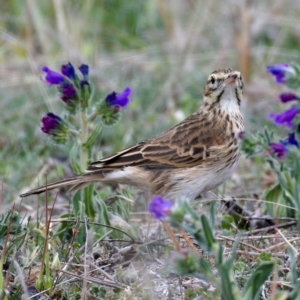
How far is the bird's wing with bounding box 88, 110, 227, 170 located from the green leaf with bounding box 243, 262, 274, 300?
2.01 meters

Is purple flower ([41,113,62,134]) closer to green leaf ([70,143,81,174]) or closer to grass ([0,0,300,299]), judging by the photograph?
green leaf ([70,143,81,174])

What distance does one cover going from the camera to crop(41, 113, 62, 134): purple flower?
17.2 ft

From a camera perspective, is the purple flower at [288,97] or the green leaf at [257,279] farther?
the purple flower at [288,97]

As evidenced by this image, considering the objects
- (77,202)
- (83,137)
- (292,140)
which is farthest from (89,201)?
(292,140)

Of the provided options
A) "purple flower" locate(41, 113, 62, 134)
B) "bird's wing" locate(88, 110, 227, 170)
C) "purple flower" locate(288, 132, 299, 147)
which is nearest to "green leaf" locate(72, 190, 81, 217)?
"bird's wing" locate(88, 110, 227, 170)

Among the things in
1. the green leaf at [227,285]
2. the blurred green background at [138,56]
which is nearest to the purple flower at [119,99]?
the blurred green background at [138,56]

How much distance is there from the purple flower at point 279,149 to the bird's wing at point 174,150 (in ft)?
5.83

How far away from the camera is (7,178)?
694cm

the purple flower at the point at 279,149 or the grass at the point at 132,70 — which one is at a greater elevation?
the grass at the point at 132,70

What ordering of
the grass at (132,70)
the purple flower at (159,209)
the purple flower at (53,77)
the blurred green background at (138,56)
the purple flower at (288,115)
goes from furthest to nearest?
the blurred green background at (138,56) < the grass at (132,70) < the purple flower at (53,77) < the purple flower at (288,115) < the purple flower at (159,209)

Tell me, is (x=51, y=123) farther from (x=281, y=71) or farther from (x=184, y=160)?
(x=281, y=71)

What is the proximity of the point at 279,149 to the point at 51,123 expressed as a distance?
2.33m

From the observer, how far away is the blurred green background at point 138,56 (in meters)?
8.20

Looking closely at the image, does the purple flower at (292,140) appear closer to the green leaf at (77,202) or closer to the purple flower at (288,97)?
the purple flower at (288,97)
